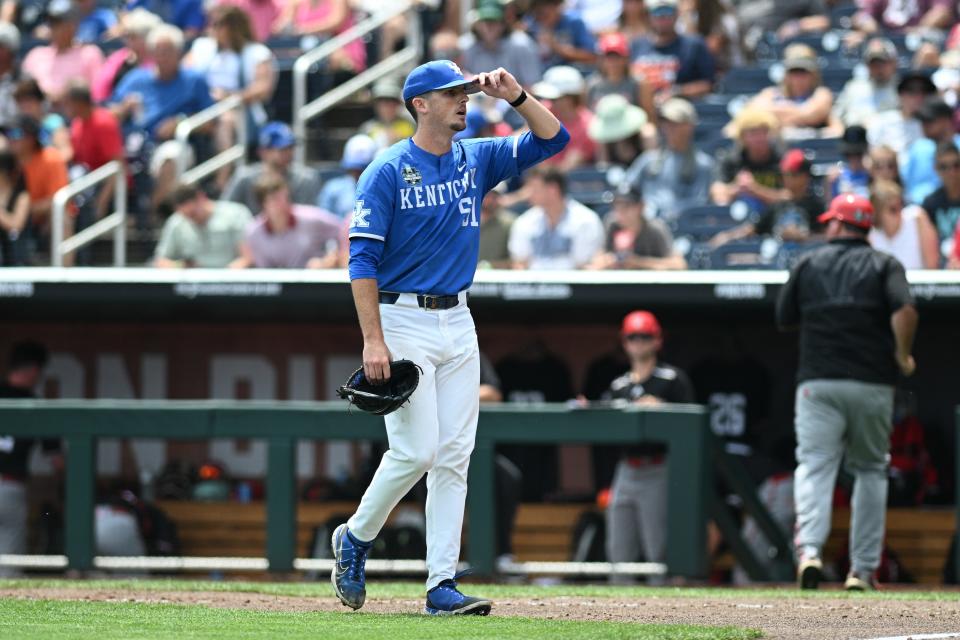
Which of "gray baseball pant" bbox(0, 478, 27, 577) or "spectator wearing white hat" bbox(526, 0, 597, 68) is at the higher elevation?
"spectator wearing white hat" bbox(526, 0, 597, 68)

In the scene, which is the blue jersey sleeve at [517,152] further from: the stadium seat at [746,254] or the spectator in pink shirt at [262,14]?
the spectator in pink shirt at [262,14]

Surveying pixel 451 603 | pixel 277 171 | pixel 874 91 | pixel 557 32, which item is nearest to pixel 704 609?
pixel 451 603

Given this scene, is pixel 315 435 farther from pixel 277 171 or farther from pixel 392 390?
pixel 392 390

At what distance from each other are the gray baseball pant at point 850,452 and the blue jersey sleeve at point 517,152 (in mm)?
2549

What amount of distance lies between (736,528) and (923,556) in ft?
4.32

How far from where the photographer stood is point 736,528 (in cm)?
938

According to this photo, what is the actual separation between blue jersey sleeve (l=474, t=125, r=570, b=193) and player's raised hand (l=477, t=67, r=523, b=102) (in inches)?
9.6

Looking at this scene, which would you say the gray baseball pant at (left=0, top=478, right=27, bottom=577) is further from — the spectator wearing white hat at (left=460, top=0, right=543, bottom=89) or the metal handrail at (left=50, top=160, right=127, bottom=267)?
the spectator wearing white hat at (left=460, top=0, right=543, bottom=89)

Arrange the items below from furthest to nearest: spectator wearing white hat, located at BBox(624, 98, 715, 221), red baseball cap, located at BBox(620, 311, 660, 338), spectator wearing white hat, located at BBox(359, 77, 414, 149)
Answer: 1. spectator wearing white hat, located at BBox(359, 77, 414, 149)
2. spectator wearing white hat, located at BBox(624, 98, 715, 221)
3. red baseball cap, located at BBox(620, 311, 660, 338)

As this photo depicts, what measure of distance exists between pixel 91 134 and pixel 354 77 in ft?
6.87

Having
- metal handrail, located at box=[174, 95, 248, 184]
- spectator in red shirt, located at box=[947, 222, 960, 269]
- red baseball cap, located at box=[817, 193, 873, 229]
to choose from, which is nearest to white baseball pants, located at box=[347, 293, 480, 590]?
red baseball cap, located at box=[817, 193, 873, 229]

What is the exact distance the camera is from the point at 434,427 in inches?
234

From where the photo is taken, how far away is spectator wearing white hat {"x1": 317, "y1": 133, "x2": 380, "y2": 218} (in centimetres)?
1115

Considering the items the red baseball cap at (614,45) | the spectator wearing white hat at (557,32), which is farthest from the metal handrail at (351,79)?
the red baseball cap at (614,45)
